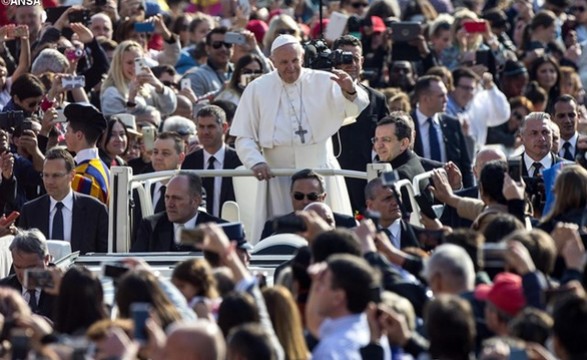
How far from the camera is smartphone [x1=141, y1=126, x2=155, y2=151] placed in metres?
17.5

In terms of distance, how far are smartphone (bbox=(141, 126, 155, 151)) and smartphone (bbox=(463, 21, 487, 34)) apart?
510 cm

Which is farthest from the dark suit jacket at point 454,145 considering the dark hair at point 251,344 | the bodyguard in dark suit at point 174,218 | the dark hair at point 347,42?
the dark hair at point 251,344

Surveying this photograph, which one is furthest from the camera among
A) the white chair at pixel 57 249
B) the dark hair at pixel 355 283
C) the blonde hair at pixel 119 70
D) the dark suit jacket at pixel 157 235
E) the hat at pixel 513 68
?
the hat at pixel 513 68

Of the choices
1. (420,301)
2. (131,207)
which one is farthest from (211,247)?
(131,207)

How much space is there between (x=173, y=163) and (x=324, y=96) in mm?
1866

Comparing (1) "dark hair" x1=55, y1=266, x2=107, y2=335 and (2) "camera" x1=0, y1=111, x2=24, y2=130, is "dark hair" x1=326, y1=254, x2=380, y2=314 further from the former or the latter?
(2) "camera" x1=0, y1=111, x2=24, y2=130

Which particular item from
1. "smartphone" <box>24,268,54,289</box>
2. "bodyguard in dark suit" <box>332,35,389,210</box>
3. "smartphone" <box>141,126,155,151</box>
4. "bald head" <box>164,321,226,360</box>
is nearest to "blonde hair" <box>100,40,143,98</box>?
"smartphone" <box>141,126,155,151</box>

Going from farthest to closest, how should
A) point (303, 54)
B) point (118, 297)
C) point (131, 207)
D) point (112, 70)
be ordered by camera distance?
point (112, 70), point (303, 54), point (131, 207), point (118, 297)

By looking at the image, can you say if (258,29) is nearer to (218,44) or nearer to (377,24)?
(377,24)

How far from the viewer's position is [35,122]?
16.7 meters

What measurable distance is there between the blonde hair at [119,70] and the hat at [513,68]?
191 inches

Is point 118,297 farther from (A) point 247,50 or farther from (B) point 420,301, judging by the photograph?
(A) point 247,50

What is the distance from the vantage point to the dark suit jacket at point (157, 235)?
14477 millimetres

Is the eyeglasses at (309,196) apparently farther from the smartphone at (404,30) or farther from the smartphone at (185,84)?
the smartphone at (404,30)
